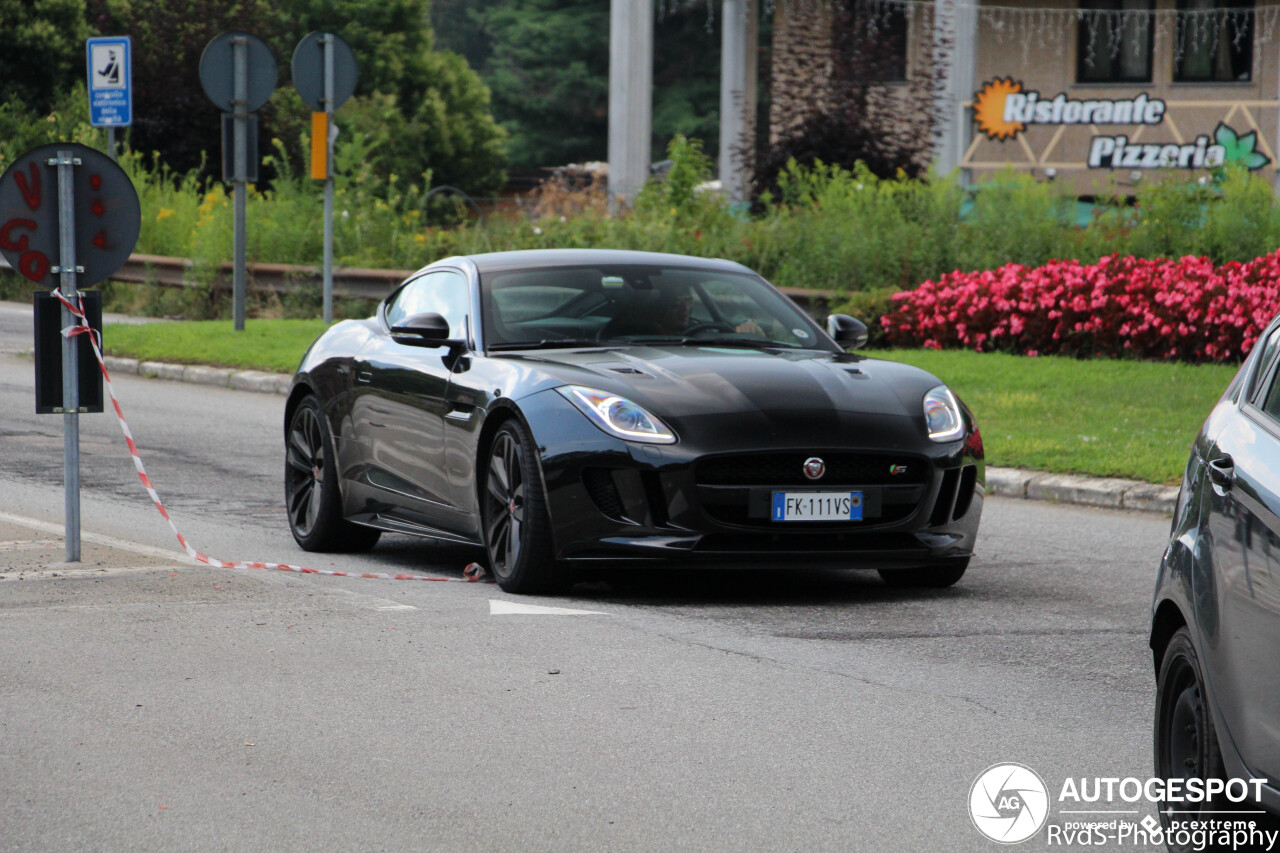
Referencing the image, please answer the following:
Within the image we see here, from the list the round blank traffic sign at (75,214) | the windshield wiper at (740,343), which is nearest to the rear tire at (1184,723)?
the windshield wiper at (740,343)

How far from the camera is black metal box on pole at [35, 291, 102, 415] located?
26.5 feet

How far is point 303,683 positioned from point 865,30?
28425 millimetres

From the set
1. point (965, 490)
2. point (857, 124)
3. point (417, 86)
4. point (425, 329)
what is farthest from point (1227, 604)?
point (417, 86)

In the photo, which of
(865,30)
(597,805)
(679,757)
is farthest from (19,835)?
(865,30)

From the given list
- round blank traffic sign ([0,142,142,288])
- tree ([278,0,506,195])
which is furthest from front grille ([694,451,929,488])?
tree ([278,0,506,195])

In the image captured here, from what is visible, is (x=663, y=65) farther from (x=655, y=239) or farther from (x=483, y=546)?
(x=483, y=546)

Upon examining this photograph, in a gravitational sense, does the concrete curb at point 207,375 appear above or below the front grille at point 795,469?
below

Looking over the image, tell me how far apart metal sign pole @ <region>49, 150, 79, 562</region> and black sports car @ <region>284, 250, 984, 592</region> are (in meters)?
1.37

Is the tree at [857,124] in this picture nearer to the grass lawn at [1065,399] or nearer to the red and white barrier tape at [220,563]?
the grass lawn at [1065,399]

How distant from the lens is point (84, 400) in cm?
832

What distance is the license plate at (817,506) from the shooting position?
24.2 feet

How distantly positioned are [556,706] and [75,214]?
3.59 meters

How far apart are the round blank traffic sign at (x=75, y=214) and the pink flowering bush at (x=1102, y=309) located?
9.48 meters

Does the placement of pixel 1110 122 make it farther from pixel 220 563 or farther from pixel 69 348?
pixel 69 348
